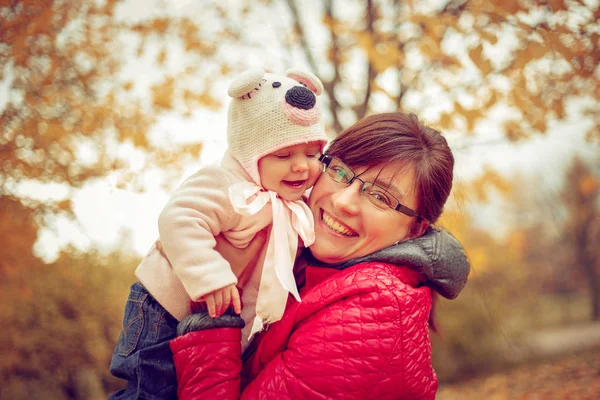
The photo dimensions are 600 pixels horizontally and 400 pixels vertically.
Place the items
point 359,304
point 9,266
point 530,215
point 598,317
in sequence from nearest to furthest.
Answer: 1. point 359,304
2. point 9,266
3. point 598,317
4. point 530,215

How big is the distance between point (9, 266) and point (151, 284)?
1.98 m

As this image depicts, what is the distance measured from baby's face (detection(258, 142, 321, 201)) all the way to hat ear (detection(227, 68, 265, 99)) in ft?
0.89

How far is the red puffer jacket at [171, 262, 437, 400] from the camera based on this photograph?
1.44m

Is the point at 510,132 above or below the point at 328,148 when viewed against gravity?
below

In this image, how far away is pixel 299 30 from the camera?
12.4 feet

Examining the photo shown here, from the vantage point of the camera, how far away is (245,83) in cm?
169

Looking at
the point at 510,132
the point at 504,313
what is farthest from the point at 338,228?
the point at 504,313

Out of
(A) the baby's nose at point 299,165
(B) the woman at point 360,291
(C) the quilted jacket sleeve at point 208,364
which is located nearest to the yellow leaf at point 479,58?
(B) the woman at point 360,291

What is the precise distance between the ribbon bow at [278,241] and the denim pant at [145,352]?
0.36 meters

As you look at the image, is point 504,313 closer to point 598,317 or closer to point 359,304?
point 359,304

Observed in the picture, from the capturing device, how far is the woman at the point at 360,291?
1456 millimetres

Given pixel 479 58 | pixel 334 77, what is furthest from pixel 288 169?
pixel 334 77

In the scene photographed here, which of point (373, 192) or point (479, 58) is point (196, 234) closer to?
point (373, 192)

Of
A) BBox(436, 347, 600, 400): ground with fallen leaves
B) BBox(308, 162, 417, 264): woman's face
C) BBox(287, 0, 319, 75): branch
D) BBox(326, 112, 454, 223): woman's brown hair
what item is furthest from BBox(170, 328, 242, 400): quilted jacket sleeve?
BBox(436, 347, 600, 400): ground with fallen leaves
